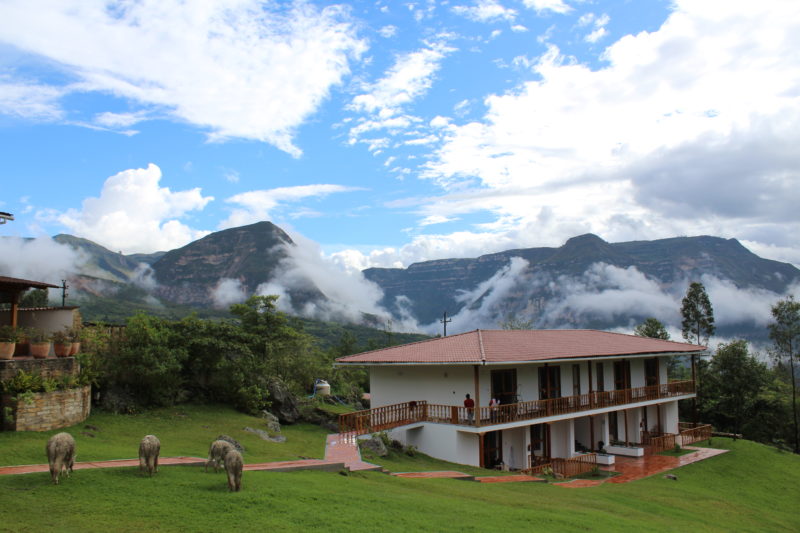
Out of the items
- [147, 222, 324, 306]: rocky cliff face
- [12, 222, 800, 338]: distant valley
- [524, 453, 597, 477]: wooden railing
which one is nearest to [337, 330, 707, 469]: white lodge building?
[524, 453, 597, 477]: wooden railing

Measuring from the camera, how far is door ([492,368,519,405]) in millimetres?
22906

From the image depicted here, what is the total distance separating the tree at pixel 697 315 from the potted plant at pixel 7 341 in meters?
51.5

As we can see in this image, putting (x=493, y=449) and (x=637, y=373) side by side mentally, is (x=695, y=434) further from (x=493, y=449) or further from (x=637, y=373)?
(x=493, y=449)

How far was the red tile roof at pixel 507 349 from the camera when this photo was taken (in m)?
21.5

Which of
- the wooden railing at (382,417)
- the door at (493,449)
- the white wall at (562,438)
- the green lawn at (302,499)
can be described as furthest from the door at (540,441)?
the wooden railing at (382,417)

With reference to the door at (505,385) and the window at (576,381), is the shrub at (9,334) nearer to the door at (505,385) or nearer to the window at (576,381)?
the door at (505,385)

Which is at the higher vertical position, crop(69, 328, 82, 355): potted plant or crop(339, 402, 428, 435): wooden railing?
crop(69, 328, 82, 355): potted plant

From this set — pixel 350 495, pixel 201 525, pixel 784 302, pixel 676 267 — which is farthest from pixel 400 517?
pixel 676 267

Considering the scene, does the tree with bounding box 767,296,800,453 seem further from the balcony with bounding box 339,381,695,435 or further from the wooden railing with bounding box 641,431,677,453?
the balcony with bounding box 339,381,695,435

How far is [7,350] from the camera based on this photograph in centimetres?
1585

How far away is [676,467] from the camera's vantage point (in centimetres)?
2444

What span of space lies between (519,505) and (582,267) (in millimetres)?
175434

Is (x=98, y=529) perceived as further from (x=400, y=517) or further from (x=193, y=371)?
(x=193, y=371)

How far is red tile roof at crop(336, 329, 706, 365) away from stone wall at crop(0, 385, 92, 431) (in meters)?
9.70
